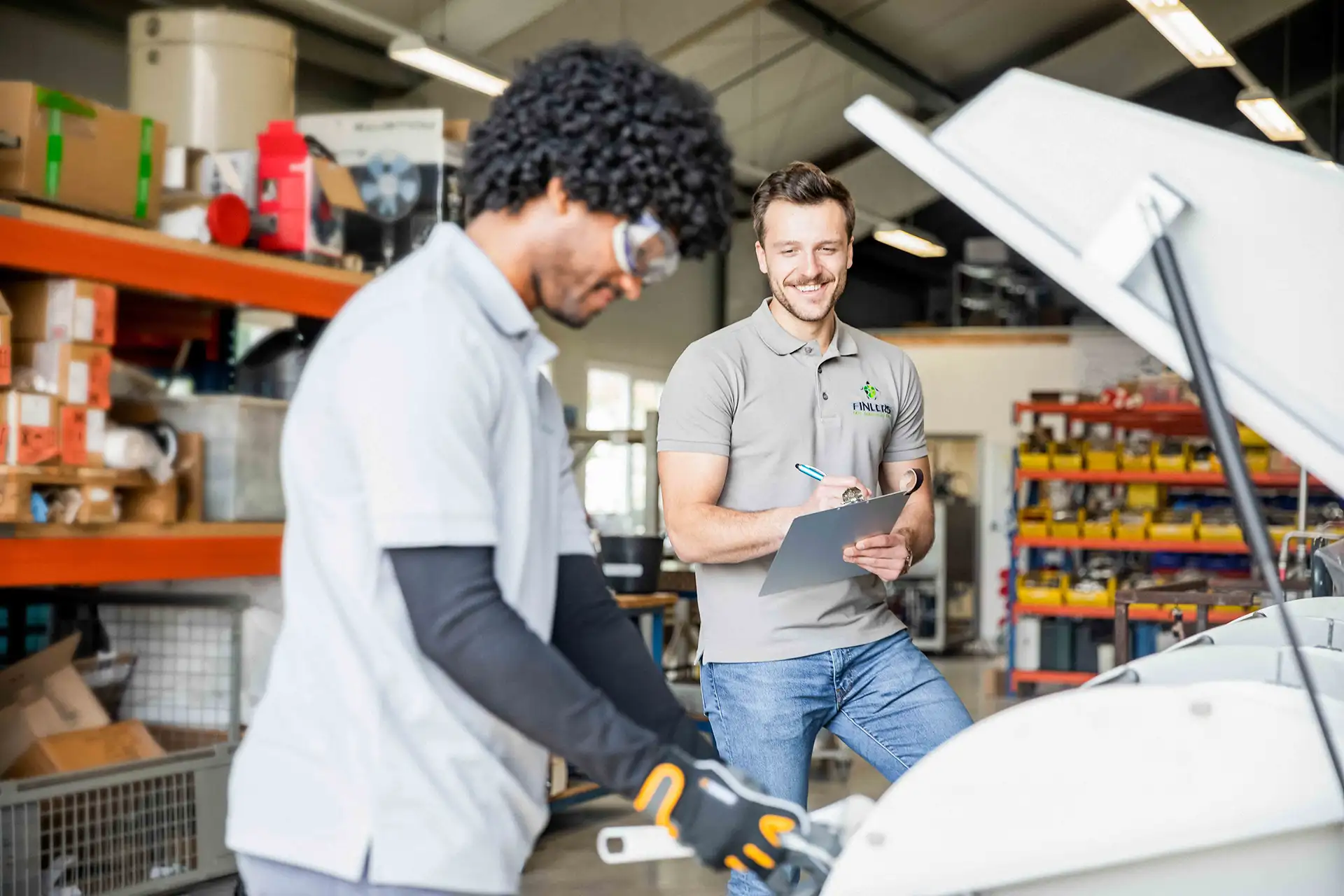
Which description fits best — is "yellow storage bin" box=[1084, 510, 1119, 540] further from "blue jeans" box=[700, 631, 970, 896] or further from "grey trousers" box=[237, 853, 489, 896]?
"grey trousers" box=[237, 853, 489, 896]

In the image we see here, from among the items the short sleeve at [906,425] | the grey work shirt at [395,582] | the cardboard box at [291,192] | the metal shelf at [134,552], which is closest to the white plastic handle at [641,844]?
the grey work shirt at [395,582]

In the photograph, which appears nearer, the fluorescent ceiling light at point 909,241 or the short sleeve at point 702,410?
the short sleeve at point 702,410

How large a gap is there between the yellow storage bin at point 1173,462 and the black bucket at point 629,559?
3817mm

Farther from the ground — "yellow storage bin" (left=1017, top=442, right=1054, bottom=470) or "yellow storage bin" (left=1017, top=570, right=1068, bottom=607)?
"yellow storage bin" (left=1017, top=442, right=1054, bottom=470)

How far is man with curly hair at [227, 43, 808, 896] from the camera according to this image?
99cm

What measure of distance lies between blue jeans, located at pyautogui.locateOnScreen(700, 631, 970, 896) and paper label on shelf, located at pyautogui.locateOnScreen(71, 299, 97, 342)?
170 cm

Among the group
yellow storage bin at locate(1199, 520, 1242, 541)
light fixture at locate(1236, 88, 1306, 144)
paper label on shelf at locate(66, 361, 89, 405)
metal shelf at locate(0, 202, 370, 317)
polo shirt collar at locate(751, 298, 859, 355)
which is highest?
light fixture at locate(1236, 88, 1306, 144)

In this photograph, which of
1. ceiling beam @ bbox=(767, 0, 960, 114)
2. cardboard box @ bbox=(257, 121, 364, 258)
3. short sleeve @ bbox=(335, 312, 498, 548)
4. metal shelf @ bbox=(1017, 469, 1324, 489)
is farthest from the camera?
ceiling beam @ bbox=(767, 0, 960, 114)

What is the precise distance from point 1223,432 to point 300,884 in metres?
0.81

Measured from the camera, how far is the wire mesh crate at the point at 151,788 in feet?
9.35

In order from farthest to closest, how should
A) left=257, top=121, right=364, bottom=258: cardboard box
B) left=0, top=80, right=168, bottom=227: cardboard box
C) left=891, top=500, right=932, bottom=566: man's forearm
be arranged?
left=257, top=121, right=364, bottom=258: cardboard box, left=0, top=80, right=168, bottom=227: cardboard box, left=891, top=500, right=932, bottom=566: man's forearm

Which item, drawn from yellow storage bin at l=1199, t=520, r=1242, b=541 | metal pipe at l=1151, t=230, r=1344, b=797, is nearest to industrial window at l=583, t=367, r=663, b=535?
yellow storage bin at l=1199, t=520, r=1242, b=541

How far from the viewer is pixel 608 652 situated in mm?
1297

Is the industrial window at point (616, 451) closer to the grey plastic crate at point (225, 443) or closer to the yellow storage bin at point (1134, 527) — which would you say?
the yellow storage bin at point (1134, 527)
